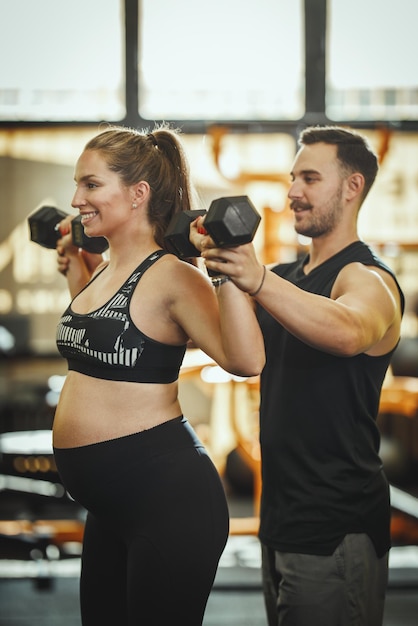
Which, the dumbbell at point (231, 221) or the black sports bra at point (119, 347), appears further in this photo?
the black sports bra at point (119, 347)

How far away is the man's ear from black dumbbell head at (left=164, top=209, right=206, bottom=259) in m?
0.50

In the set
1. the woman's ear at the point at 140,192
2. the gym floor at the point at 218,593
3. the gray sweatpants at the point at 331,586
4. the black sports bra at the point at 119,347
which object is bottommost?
the gym floor at the point at 218,593

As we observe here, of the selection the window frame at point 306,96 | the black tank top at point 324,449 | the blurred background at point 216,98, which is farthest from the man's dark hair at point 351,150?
the window frame at point 306,96

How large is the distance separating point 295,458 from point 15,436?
7.03 ft

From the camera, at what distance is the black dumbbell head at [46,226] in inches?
78.0

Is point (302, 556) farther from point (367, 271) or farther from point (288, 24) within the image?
point (288, 24)

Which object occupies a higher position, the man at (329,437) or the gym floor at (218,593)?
the man at (329,437)

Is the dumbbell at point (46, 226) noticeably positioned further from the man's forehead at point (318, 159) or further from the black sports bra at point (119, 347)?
the man's forehead at point (318, 159)

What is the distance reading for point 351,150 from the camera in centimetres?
171

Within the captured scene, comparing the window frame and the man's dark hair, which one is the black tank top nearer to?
the man's dark hair

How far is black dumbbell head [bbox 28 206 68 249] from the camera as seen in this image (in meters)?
1.98

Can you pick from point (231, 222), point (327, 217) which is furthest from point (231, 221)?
point (327, 217)

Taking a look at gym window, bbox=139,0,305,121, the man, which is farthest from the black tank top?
gym window, bbox=139,0,305,121

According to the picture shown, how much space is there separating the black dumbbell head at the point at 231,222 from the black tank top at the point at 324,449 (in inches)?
18.2
